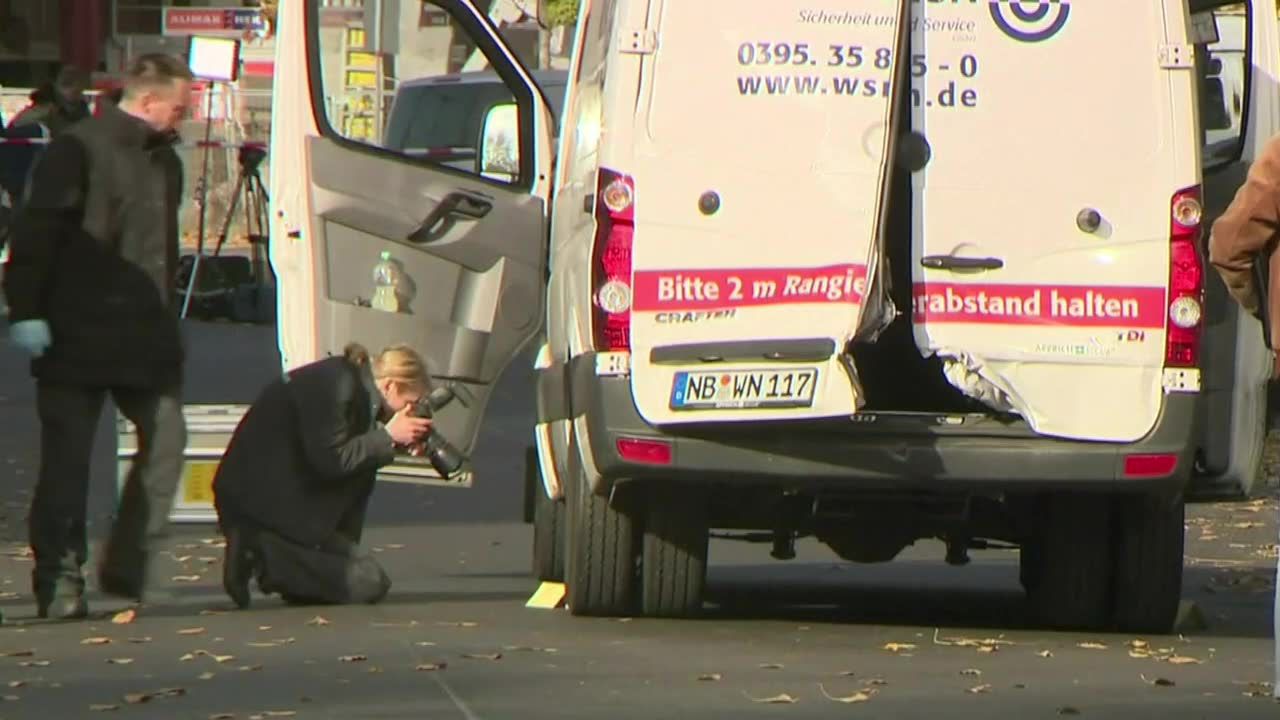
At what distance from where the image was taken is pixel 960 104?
26.2 feet

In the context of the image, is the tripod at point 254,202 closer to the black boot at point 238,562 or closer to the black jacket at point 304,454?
the black jacket at point 304,454

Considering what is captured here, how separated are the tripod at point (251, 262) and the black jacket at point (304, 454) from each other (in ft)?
46.5

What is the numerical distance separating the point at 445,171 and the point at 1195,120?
9.49 ft

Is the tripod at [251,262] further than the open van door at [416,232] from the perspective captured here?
Yes

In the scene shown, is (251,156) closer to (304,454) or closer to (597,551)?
(304,454)

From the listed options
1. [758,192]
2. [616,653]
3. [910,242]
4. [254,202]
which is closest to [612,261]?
[758,192]

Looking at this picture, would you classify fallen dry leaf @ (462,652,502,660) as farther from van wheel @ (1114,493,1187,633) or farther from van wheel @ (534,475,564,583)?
van wheel @ (1114,493,1187,633)

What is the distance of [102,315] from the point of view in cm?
A: 848

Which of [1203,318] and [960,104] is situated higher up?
[960,104]

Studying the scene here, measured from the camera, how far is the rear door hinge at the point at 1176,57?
26.0 feet

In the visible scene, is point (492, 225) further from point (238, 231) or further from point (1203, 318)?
point (238, 231)

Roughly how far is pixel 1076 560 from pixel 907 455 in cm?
98

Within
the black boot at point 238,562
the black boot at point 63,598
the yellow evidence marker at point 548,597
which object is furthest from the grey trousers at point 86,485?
the yellow evidence marker at point 548,597

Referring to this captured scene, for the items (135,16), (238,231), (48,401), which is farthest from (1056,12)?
(135,16)
